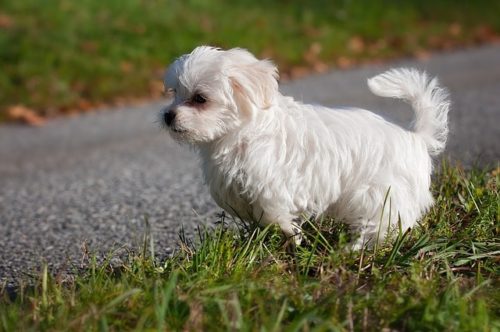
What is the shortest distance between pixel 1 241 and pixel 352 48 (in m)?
8.36

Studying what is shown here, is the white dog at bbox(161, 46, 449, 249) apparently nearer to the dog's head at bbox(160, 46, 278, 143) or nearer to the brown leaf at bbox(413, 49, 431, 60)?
the dog's head at bbox(160, 46, 278, 143)

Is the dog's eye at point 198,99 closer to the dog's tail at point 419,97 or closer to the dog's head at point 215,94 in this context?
the dog's head at point 215,94

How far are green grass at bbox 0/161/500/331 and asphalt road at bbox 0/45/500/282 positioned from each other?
18.1 inches

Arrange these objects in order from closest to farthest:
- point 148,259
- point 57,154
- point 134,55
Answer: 1. point 148,259
2. point 57,154
3. point 134,55

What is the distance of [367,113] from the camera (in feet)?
14.8

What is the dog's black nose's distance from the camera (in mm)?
4293

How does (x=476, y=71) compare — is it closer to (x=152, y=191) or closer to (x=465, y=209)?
(x=152, y=191)

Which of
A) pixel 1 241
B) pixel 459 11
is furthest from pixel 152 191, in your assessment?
pixel 459 11

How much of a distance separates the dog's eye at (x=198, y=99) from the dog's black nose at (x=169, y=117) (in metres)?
0.13

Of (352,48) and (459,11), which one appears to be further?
(459,11)

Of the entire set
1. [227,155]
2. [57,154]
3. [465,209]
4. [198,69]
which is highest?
[198,69]

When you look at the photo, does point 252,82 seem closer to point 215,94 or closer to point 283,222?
point 215,94

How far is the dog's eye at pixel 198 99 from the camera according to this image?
4.30 metres

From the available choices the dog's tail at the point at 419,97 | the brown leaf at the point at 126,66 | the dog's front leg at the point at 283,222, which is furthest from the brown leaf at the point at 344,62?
the dog's front leg at the point at 283,222
